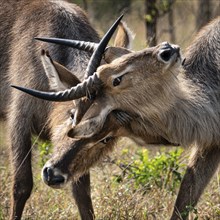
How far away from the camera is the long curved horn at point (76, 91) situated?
19.6 feet

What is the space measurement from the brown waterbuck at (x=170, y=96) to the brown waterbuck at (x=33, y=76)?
883mm

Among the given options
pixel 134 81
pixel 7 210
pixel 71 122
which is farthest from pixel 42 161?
pixel 134 81

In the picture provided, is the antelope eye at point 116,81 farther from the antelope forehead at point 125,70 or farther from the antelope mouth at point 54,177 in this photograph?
the antelope mouth at point 54,177

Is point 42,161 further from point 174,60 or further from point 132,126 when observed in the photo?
point 174,60

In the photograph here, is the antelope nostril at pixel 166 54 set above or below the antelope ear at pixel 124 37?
above

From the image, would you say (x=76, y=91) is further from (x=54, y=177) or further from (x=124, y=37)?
(x=124, y=37)

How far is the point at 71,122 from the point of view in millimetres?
6320

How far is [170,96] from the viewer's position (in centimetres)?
608

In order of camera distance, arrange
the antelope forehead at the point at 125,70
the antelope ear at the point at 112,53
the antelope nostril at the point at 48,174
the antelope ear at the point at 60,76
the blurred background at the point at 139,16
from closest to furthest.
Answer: the antelope forehead at the point at 125,70 < the antelope nostril at the point at 48,174 < the antelope ear at the point at 112,53 < the antelope ear at the point at 60,76 < the blurred background at the point at 139,16

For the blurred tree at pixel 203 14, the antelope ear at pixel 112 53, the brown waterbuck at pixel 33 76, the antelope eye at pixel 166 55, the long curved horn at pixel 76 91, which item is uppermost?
the antelope eye at pixel 166 55

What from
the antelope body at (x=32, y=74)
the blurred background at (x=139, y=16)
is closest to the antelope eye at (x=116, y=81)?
Result: the antelope body at (x=32, y=74)

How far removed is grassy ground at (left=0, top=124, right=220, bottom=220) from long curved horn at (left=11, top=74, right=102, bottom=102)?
150 cm

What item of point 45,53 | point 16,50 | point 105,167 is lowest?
point 105,167

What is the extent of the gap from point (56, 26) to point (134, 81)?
1.66 meters
